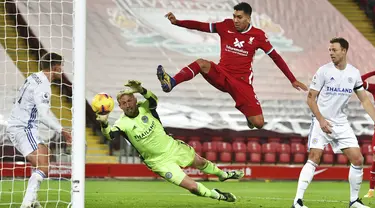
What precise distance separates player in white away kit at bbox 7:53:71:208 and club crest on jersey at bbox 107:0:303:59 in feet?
39.6

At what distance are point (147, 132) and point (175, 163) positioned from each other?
1.74 ft

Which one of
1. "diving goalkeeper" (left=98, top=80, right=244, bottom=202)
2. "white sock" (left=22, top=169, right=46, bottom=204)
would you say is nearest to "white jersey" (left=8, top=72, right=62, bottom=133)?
"white sock" (left=22, top=169, right=46, bottom=204)

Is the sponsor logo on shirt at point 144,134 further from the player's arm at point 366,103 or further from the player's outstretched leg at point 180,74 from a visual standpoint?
the player's arm at point 366,103

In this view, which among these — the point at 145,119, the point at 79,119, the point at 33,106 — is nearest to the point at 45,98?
Result: the point at 33,106

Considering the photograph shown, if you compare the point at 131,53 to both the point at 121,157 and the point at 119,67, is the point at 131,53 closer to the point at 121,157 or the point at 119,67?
the point at 119,67

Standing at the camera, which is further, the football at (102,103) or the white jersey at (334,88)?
the white jersey at (334,88)

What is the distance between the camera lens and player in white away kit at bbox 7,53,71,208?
8922 mm

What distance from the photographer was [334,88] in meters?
9.45

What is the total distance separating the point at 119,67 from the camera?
2095cm

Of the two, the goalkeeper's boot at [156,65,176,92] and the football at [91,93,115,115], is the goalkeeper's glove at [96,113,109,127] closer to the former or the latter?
the football at [91,93,115,115]

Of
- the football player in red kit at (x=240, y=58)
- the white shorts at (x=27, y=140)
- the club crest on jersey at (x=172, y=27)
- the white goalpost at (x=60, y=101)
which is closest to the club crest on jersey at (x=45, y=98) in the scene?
the white goalpost at (x=60, y=101)

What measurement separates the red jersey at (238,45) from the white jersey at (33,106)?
2338 mm

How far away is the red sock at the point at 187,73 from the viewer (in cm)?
900

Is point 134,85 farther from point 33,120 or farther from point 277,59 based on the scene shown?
point 277,59
